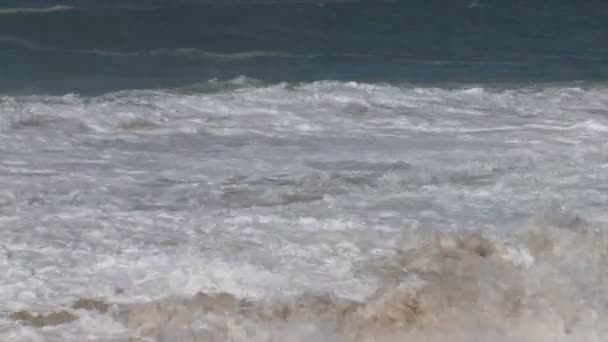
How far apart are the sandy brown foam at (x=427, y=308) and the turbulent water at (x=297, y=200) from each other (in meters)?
0.01

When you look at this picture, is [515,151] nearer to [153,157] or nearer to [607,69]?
[153,157]

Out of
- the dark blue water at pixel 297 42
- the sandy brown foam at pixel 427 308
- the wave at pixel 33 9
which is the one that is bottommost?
the dark blue water at pixel 297 42

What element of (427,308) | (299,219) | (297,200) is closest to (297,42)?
(297,200)

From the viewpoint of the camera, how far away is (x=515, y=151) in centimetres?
927

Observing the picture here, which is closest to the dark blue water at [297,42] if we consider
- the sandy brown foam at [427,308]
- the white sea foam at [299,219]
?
the white sea foam at [299,219]

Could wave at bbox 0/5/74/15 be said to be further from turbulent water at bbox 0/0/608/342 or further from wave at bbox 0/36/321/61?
turbulent water at bbox 0/0/608/342

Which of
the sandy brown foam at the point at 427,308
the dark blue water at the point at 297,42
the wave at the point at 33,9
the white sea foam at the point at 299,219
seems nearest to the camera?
the sandy brown foam at the point at 427,308

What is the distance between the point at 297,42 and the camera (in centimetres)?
1661

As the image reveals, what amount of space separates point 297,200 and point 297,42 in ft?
29.4

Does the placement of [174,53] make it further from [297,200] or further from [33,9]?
[297,200]

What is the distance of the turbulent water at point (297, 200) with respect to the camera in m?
5.93

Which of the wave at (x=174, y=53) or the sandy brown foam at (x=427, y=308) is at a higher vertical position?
the sandy brown foam at (x=427, y=308)

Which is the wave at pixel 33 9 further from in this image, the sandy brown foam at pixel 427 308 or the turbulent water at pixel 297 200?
the sandy brown foam at pixel 427 308

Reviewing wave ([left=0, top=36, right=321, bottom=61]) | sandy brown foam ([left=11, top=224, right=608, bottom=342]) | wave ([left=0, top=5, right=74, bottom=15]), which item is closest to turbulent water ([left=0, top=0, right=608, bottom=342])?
sandy brown foam ([left=11, top=224, right=608, bottom=342])
